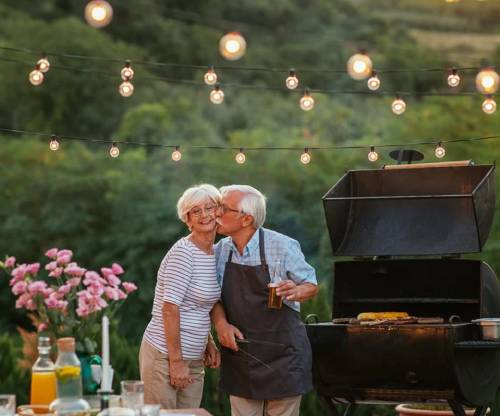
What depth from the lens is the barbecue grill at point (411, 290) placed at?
4.98 metres

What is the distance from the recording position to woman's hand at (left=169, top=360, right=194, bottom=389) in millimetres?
4379

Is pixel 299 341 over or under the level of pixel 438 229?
under

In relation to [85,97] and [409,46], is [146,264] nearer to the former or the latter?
[85,97]

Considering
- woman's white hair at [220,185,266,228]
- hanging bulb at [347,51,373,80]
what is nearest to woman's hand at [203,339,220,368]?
woman's white hair at [220,185,266,228]

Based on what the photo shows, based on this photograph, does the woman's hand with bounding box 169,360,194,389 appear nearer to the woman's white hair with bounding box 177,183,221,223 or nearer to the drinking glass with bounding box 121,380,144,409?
the woman's white hair with bounding box 177,183,221,223

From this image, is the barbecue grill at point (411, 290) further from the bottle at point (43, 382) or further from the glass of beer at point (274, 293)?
the bottle at point (43, 382)

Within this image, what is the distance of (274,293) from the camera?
448cm

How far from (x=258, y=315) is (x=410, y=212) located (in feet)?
4.91

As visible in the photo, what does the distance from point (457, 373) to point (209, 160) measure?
46.8 feet

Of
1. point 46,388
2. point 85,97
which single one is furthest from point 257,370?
point 85,97

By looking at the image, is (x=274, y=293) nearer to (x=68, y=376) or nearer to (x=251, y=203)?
(x=251, y=203)

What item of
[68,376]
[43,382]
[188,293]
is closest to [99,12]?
[188,293]

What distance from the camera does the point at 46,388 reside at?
3285mm

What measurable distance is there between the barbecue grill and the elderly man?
0.55 m
